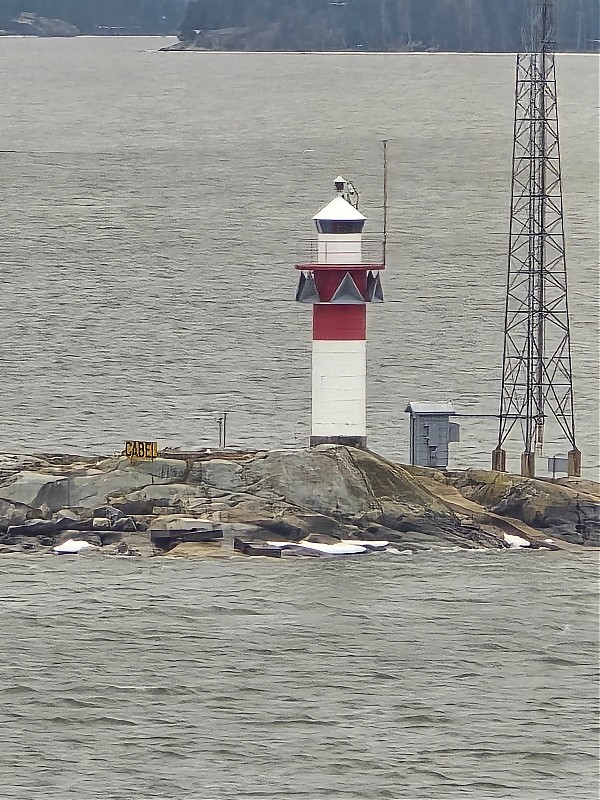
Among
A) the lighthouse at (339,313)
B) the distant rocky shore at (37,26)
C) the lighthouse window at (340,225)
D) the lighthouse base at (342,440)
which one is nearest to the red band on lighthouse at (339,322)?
the lighthouse at (339,313)

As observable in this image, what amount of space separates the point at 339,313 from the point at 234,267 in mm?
19211

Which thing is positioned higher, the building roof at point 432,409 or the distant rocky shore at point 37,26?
the distant rocky shore at point 37,26

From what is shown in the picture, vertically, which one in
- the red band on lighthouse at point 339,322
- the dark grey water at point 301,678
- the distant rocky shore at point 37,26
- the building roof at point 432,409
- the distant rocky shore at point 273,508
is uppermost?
the distant rocky shore at point 37,26

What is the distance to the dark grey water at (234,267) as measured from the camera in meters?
24.0

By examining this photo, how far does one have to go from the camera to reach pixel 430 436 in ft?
61.3

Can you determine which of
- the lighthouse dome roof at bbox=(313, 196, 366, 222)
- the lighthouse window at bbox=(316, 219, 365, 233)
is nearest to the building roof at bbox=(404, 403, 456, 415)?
the lighthouse window at bbox=(316, 219, 365, 233)

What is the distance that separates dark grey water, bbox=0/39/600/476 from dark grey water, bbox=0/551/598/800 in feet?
18.2

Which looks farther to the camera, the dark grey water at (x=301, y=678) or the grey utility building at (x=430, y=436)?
the grey utility building at (x=430, y=436)

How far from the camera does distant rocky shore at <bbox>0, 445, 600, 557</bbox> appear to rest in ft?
53.8

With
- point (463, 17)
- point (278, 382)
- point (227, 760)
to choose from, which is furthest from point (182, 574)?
point (463, 17)

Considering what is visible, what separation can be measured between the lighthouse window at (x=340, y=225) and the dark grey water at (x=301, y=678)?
2.73m

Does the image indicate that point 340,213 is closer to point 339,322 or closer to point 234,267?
point 339,322

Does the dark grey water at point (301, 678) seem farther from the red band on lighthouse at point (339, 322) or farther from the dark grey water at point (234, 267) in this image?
the dark grey water at point (234, 267)

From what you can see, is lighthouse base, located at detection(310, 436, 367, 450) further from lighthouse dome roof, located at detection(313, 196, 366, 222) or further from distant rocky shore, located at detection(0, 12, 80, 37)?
distant rocky shore, located at detection(0, 12, 80, 37)
